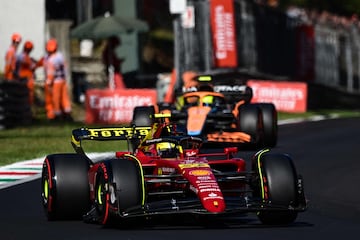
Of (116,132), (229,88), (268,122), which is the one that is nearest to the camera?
(116,132)

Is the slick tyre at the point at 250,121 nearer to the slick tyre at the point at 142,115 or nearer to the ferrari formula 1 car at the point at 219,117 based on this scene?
the ferrari formula 1 car at the point at 219,117

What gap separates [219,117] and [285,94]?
42.0 feet

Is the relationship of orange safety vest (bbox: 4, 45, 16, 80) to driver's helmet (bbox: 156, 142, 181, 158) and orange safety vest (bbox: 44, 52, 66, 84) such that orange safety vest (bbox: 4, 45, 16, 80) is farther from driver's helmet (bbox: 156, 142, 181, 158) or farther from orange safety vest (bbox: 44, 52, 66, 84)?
driver's helmet (bbox: 156, 142, 181, 158)

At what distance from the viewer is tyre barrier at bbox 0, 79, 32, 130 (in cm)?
2542

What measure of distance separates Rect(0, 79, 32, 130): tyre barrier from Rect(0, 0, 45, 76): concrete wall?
5.09 meters

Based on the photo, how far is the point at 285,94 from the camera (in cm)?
3281

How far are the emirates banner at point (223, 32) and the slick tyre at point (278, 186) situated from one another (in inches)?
921

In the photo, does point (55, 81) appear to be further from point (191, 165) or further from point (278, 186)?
point (278, 186)

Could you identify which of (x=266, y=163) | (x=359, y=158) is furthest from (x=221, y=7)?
(x=266, y=163)

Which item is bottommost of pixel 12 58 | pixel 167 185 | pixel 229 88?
pixel 167 185

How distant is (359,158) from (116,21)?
47.9 feet

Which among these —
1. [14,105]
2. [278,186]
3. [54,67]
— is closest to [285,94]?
[54,67]

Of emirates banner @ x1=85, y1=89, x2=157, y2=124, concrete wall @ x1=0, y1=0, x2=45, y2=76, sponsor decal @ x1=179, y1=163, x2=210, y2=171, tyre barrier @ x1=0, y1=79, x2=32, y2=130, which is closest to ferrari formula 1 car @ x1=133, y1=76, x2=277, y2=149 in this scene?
tyre barrier @ x1=0, y1=79, x2=32, y2=130

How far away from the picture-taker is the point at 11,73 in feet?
91.0
